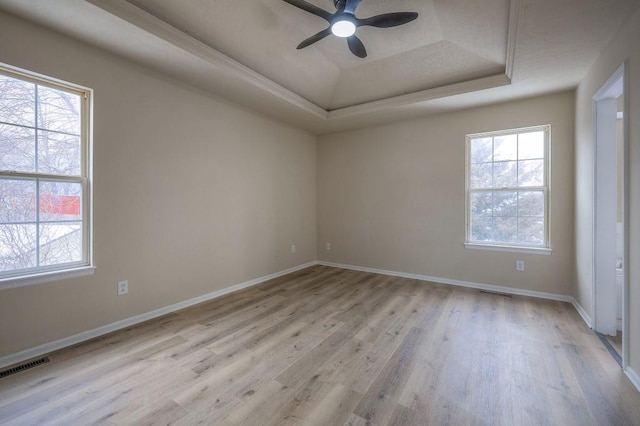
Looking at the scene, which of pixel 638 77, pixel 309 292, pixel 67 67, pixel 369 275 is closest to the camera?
pixel 638 77

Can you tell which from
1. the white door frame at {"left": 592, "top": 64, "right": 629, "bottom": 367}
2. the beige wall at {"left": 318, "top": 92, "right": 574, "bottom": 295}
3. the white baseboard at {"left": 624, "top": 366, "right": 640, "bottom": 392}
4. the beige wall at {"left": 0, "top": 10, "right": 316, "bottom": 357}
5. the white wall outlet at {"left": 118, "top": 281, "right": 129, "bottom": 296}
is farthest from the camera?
the beige wall at {"left": 318, "top": 92, "right": 574, "bottom": 295}

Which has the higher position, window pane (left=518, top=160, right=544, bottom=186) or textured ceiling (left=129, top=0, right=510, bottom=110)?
textured ceiling (left=129, top=0, right=510, bottom=110)

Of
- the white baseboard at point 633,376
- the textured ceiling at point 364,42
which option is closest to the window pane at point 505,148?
the textured ceiling at point 364,42

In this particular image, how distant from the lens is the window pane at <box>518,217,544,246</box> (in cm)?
366

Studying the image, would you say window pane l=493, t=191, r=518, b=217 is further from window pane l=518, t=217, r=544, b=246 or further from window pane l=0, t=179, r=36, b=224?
window pane l=0, t=179, r=36, b=224

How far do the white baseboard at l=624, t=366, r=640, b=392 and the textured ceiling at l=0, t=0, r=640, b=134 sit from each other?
2.53m

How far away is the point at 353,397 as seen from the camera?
5.78 ft

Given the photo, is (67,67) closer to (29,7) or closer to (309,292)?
(29,7)

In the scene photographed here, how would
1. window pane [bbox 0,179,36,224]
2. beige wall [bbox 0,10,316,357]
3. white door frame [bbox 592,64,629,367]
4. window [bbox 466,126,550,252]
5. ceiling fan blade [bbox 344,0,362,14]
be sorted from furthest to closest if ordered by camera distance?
window [bbox 466,126,550,252], white door frame [bbox 592,64,629,367], beige wall [bbox 0,10,316,357], window pane [bbox 0,179,36,224], ceiling fan blade [bbox 344,0,362,14]

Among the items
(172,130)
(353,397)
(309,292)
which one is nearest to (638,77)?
(353,397)

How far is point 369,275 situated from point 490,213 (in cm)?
206

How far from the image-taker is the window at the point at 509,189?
3650mm

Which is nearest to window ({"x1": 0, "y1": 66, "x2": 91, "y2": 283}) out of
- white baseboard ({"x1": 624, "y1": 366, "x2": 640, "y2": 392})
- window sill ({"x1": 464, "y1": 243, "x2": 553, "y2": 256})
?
white baseboard ({"x1": 624, "y1": 366, "x2": 640, "y2": 392})

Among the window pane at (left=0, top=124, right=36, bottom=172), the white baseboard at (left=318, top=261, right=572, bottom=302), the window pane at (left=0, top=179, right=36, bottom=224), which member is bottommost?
the white baseboard at (left=318, top=261, right=572, bottom=302)
